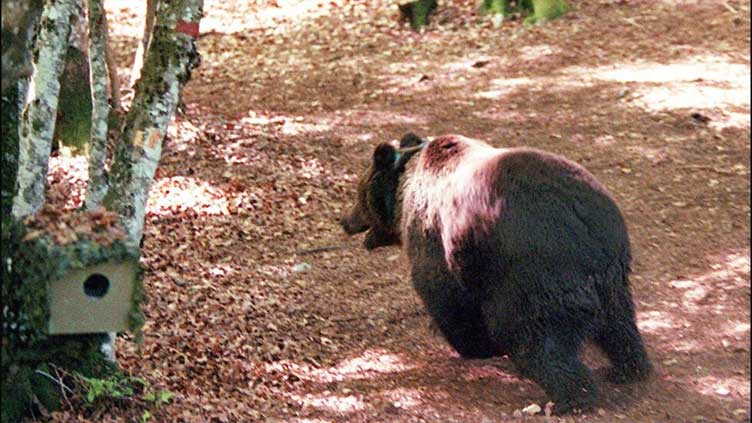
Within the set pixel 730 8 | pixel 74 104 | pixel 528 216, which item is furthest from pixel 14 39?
pixel 730 8

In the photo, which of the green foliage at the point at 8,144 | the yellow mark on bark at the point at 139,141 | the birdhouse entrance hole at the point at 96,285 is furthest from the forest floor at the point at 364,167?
the green foliage at the point at 8,144

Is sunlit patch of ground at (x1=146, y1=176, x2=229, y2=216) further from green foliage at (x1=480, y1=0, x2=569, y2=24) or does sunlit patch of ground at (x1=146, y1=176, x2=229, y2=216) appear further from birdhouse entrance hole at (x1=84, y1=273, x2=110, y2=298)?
green foliage at (x1=480, y1=0, x2=569, y2=24)

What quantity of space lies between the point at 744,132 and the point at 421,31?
613 centimetres

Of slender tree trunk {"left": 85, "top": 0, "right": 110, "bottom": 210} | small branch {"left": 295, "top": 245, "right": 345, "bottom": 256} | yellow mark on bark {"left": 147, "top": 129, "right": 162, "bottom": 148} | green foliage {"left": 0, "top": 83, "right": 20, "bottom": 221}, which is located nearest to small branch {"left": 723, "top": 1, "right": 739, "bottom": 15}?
small branch {"left": 295, "top": 245, "right": 345, "bottom": 256}

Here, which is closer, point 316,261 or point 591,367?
point 591,367

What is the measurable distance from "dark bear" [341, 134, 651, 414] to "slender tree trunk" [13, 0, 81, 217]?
2684 mm

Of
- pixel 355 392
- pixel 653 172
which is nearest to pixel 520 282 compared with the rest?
pixel 355 392

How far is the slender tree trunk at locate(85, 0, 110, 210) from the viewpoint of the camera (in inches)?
275

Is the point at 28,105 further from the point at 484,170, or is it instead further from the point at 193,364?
the point at 484,170

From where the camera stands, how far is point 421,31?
51.0 ft

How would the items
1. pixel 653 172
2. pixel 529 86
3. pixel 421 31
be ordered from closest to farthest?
pixel 653 172 → pixel 529 86 → pixel 421 31

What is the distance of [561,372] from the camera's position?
6266 mm

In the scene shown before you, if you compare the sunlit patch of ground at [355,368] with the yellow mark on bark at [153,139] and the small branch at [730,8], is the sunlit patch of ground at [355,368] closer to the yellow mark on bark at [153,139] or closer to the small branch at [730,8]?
the yellow mark on bark at [153,139]

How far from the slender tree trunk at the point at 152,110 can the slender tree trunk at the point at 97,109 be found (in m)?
1.02
